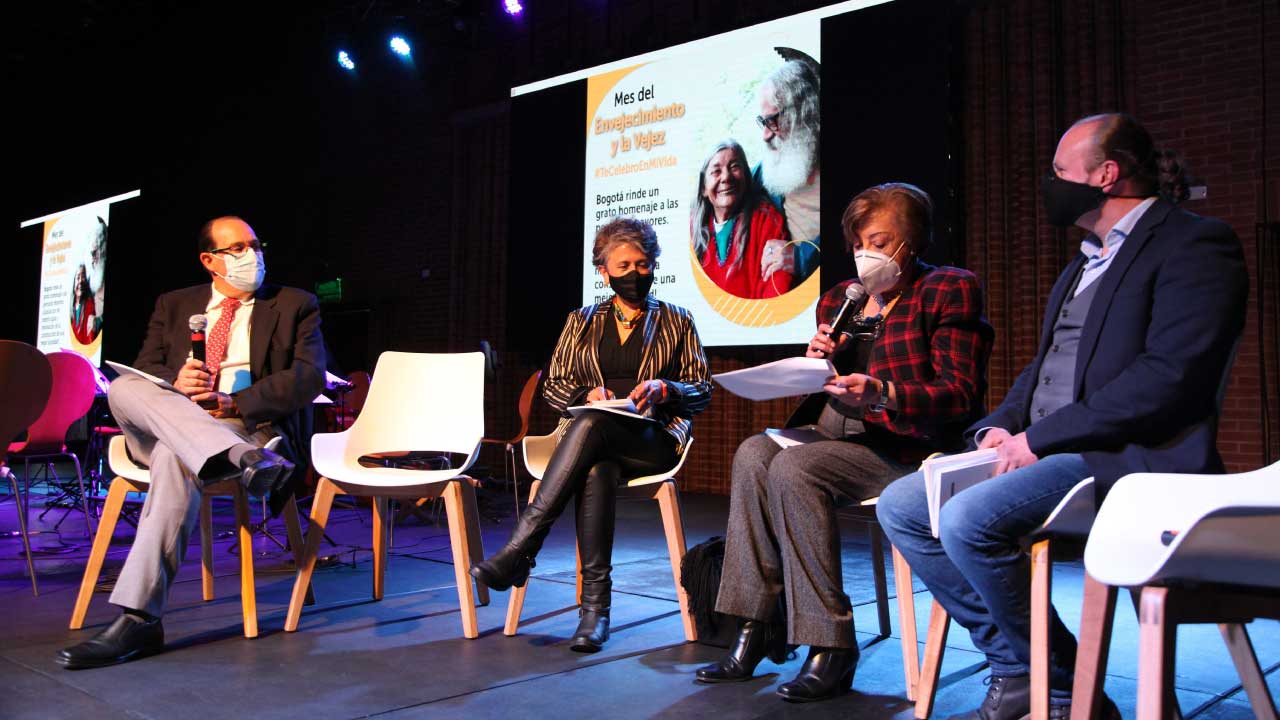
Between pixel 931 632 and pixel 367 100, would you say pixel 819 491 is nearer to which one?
pixel 931 632

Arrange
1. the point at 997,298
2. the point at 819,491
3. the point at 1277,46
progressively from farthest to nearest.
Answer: the point at 997,298, the point at 1277,46, the point at 819,491

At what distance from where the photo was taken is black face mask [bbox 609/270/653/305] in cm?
298

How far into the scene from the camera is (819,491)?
2.11 meters

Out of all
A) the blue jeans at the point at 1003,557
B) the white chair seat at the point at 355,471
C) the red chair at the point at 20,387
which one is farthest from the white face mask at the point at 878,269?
the red chair at the point at 20,387

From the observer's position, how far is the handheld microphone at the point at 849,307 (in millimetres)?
2146

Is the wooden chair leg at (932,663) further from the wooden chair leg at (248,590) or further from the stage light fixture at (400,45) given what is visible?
the stage light fixture at (400,45)

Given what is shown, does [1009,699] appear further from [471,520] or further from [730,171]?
[730,171]

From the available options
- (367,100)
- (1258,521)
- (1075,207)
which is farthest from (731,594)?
(367,100)

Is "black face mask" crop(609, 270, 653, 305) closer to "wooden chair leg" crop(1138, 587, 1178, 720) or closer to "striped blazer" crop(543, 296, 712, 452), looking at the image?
"striped blazer" crop(543, 296, 712, 452)

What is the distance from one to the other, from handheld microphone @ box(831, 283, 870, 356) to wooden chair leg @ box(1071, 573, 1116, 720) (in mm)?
936

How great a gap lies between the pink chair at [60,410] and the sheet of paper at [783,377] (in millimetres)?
3441

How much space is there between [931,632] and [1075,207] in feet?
2.92

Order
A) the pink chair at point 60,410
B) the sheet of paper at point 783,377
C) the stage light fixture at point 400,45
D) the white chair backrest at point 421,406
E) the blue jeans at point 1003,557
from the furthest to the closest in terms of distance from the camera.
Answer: the stage light fixture at point 400,45 → the pink chair at point 60,410 → the white chair backrest at point 421,406 → the sheet of paper at point 783,377 → the blue jeans at point 1003,557

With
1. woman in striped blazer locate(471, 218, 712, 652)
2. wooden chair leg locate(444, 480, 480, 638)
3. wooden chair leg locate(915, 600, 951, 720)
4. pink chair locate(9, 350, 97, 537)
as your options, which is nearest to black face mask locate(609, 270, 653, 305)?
woman in striped blazer locate(471, 218, 712, 652)
